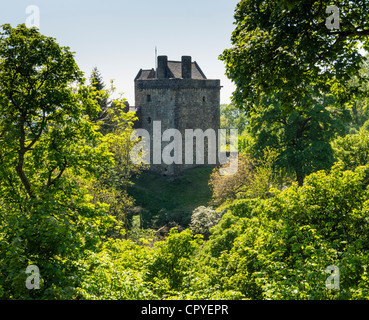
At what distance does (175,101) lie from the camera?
4594 centimetres

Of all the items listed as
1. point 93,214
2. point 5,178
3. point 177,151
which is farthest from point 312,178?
point 177,151

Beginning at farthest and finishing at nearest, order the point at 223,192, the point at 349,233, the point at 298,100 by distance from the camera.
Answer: the point at 223,192 < the point at 349,233 < the point at 298,100

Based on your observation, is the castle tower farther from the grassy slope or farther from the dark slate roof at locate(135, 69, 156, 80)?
the grassy slope

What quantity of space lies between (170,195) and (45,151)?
30.4m

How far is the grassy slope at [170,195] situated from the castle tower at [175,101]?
1.67m

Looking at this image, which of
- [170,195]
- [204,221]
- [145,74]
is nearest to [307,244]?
[204,221]

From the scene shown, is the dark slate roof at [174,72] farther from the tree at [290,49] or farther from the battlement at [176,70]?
the tree at [290,49]

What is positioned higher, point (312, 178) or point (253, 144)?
point (253, 144)

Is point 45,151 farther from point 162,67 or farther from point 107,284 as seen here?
point 162,67

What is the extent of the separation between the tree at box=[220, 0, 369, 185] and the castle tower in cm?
3610

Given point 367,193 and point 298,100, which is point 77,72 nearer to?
point 298,100

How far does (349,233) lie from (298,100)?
4.31 meters
